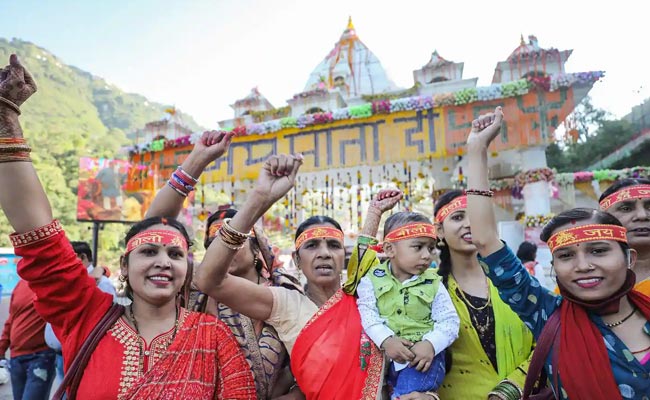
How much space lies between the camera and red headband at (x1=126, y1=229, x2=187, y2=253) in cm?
193

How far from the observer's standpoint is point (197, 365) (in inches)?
70.9

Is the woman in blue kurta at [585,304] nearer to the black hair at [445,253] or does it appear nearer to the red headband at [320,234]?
the black hair at [445,253]

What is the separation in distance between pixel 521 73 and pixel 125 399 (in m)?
11.1

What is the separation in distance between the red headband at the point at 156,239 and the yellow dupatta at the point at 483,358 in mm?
1473

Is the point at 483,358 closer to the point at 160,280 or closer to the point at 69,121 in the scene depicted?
the point at 160,280

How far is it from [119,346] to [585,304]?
1.87 metres


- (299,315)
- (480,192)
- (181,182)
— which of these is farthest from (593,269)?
(181,182)

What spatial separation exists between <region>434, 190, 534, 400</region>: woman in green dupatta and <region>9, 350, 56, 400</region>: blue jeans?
11.0ft

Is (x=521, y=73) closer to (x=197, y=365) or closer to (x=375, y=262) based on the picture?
(x=375, y=262)

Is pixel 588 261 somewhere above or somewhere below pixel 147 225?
below

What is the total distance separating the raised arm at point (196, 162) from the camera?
2.25 meters

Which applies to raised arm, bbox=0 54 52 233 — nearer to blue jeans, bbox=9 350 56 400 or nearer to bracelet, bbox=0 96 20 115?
bracelet, bbox=0 96 20 115

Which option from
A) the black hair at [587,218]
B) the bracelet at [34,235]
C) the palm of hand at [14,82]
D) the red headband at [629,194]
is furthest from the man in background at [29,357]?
the red headband at [629,194]

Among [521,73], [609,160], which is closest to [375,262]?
[521,73]
